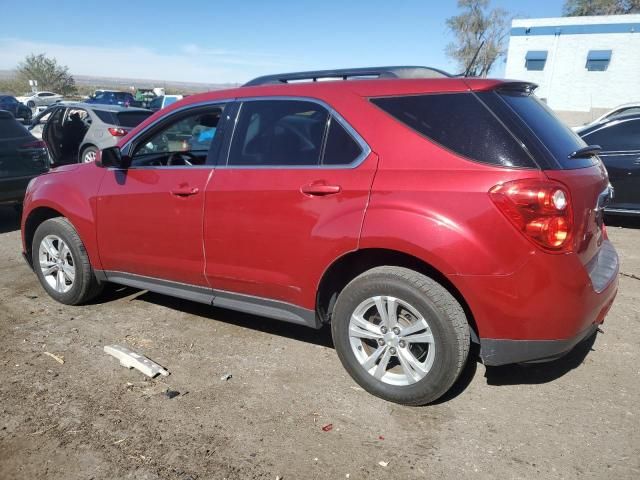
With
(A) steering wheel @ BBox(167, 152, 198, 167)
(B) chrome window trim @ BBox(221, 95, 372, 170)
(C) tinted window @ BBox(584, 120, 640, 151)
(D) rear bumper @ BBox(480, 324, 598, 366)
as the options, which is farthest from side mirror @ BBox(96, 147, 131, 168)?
(C) tinted window @ BBox(584, 120, 640, 151)

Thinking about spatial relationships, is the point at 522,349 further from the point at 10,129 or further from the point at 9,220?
the point at 9,220

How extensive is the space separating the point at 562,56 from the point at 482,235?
32204 mm

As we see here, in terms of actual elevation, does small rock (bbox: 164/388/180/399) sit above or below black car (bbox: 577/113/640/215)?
below

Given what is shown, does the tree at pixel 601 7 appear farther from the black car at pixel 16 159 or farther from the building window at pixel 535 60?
the black car at pixel 16 159

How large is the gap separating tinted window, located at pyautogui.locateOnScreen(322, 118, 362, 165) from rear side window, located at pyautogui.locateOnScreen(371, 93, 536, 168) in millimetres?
268

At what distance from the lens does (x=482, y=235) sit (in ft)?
8.16

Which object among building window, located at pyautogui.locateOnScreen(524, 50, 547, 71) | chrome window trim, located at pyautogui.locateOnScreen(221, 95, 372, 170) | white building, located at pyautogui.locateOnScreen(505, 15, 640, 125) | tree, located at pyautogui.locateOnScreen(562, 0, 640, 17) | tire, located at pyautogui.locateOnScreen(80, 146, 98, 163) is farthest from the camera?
tree, located at pyautogui.locateOnScreen(562, 0, 640, 17)

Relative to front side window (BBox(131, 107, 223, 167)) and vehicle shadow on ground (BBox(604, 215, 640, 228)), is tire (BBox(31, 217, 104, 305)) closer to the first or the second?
front side window (BBox(131, 107, 223, 167))

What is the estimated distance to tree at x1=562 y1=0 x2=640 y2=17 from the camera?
4053 centimetres

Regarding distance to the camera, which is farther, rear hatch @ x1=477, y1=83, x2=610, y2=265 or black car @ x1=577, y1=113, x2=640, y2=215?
black car @ x1=577, y1=113, x2=640, y2=215

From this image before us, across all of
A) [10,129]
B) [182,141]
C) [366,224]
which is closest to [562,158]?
[366,224]

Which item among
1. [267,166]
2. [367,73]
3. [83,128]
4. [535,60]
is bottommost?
[83,128]

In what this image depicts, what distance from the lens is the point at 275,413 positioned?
2846mm

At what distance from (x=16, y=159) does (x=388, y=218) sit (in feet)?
20.6
